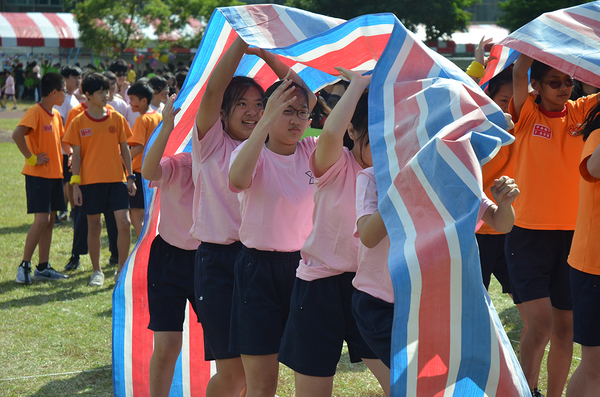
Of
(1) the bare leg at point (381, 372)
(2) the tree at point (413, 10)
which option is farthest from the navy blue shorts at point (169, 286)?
(2) the tree at point (413, 10)

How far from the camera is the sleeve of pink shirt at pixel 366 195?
2133 mm

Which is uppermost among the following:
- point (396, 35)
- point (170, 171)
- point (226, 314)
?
point (396, 35)

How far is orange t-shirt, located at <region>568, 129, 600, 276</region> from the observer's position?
2.74m

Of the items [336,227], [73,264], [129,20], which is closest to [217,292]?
[336,227]

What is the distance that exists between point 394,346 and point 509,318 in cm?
366

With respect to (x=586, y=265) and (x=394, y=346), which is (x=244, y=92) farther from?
(x=586, y=265)

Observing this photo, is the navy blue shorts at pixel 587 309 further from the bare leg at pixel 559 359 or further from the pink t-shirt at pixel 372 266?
the pink t-shirt at pixel 372 266

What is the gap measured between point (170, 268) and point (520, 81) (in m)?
2.13

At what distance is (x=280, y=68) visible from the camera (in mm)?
2984

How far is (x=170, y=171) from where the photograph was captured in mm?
3176

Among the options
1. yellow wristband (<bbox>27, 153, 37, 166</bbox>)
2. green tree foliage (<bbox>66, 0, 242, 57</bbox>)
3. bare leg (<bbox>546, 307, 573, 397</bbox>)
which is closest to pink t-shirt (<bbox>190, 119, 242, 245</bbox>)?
bare leg (<bbox>546, 307, 573, 397</bbox>)

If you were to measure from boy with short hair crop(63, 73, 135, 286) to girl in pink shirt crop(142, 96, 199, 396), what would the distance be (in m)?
3.02

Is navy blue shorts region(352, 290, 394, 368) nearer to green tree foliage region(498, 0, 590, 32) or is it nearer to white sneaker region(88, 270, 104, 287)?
white sneaker region(88, 270, 104, 287)

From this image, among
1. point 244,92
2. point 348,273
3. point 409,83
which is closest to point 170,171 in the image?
point 244,92
